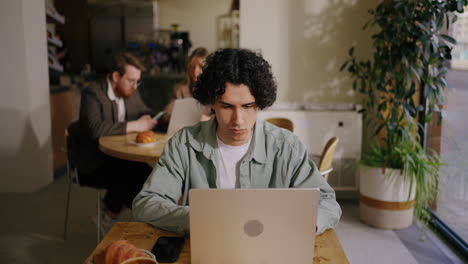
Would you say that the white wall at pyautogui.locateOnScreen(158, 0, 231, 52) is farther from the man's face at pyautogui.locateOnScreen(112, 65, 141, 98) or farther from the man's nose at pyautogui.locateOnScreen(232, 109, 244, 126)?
the man's nose at pyautogui.locateOnScreen(232, 109, 244, 126)

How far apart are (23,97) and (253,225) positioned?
11.6 feet

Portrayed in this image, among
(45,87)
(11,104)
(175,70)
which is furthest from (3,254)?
(175,70)

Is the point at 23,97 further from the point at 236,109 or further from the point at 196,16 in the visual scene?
the point at 196,16

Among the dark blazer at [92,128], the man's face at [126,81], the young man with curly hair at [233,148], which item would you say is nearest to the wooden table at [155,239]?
the young man with curly hair at [233,148]

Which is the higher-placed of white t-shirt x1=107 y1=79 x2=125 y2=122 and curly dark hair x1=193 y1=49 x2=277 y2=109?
curly dark hair x1=193 y1=49 x2=277 y2=109

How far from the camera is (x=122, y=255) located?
3.38 feet

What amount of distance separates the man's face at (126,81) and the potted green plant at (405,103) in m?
1.75

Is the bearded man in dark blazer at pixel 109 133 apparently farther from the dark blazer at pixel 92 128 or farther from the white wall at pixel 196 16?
the white wall at pixel 196 16

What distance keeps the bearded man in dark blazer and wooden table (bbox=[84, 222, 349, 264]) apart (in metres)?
1.58

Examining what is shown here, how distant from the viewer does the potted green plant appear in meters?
2.89

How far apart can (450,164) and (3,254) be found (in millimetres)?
3127

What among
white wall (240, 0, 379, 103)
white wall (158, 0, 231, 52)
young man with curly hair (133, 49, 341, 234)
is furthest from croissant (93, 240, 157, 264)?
white wall (158, 0, 231, 52)

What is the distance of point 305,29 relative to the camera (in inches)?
150

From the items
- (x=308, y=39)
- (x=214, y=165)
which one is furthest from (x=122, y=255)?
(x=308, y=39)
